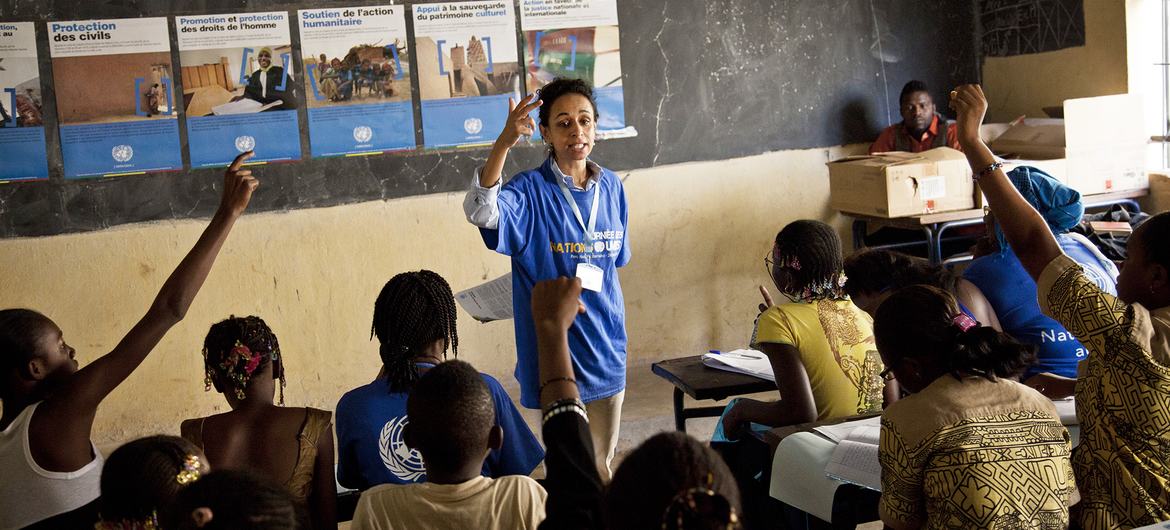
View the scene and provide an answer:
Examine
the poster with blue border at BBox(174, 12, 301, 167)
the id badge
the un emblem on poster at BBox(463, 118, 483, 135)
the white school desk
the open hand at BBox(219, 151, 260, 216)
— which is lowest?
the white school desk

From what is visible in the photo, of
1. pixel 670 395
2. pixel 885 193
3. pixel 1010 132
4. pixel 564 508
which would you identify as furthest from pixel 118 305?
pixel 1010 132

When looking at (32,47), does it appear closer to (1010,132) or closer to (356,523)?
(356,523)

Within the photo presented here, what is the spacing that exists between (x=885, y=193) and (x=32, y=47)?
12.4 ft

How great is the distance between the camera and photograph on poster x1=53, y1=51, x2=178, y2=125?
4.54 meters

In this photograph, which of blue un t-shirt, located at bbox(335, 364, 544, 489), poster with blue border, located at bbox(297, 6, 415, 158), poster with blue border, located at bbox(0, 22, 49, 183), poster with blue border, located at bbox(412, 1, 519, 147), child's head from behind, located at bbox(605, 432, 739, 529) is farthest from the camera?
poster with blue border, located at bbox(412, 1, 519, 147)

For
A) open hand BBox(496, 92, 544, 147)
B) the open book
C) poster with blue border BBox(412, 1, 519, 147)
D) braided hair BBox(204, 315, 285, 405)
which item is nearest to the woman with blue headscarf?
the open book

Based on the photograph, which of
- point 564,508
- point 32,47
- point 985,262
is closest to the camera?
point 564,508

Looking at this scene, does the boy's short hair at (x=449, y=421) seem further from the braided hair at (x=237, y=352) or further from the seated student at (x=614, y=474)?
the braided hair at (x=237, y=352)

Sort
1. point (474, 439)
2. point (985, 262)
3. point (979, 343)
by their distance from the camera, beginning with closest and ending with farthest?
1. point (474, 439)
2. point (979, 343)
3. point (985, 262)

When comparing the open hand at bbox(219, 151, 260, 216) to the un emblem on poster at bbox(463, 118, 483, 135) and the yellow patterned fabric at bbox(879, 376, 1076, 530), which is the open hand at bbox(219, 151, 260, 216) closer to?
the yellow patterned fabric at bbox(879, 376, 1076, 530)

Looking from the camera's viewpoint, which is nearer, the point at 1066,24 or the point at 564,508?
the point at 564,508

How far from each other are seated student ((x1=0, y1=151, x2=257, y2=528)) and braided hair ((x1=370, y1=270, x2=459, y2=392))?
450 mm

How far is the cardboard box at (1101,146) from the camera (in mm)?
4488

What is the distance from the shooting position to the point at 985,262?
9.14ft
